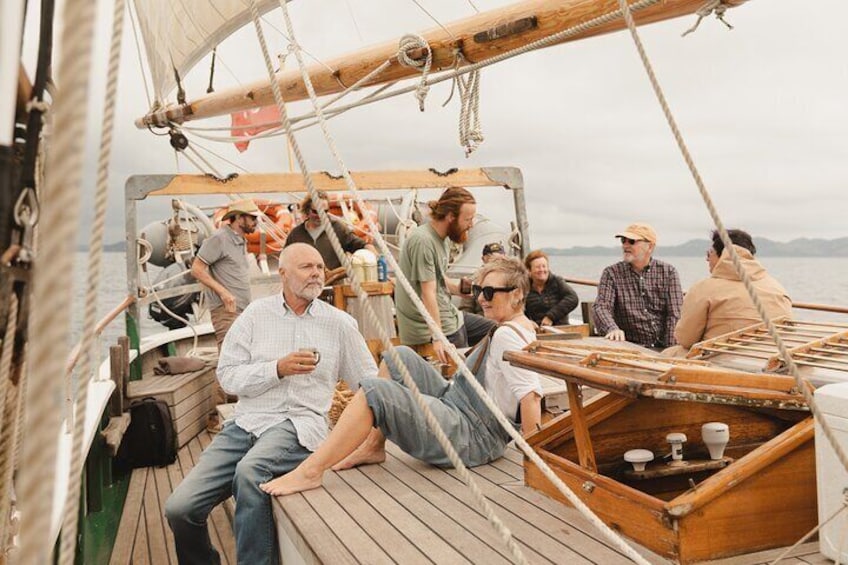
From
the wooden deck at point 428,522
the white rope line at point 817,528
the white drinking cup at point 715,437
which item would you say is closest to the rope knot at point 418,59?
the wooden deck at point 428,522

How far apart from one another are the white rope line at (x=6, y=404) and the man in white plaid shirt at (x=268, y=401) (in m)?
1.57

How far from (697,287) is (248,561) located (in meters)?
2.53

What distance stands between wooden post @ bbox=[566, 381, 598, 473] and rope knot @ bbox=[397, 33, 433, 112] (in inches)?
62.4

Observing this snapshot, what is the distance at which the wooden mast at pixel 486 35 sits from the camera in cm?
278

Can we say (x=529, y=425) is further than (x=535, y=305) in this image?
No

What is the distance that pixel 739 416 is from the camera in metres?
2.56

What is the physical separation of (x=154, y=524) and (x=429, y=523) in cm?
215

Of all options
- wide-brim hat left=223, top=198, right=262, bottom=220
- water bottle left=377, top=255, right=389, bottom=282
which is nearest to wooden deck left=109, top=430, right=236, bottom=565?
wide-brim hat left=223, top=198, right=262, bottom=220

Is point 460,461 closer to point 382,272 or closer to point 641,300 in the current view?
point 641,300

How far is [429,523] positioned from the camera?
2385 millimetres

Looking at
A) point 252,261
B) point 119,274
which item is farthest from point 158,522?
point 119,274

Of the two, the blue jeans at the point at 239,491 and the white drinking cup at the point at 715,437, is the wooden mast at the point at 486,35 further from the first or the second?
the blue jeans at the point at 239,491

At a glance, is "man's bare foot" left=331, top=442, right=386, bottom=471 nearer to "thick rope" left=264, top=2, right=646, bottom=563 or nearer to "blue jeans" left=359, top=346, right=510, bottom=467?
"blue jeans" left=359, top=346, right=510, bottom=467

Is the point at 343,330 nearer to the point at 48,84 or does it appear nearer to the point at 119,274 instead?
the point at 48,84
